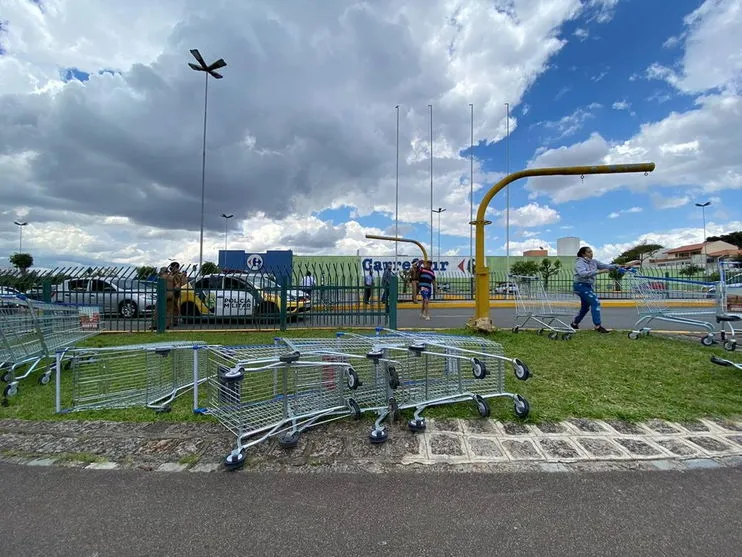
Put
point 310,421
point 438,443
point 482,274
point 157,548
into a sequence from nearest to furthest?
point 157,548 < point 438,443 < point 310,421 < point 482,274

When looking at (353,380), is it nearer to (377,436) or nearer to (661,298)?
(377,436)

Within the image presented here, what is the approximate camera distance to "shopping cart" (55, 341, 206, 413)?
4164mm

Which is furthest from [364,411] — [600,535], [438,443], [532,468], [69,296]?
[69,296]

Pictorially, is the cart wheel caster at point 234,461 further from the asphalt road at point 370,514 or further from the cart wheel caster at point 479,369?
the cart wheel caster at point 479,369

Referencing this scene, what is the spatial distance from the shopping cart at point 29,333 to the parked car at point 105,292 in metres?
3.92

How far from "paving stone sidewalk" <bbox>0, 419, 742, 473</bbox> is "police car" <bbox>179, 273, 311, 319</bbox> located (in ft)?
20.8

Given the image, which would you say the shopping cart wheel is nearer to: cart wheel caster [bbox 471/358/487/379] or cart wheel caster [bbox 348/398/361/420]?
cart wheel caster [bbox 348/398/361/420]

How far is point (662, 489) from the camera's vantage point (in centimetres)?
262

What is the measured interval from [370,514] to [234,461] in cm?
116

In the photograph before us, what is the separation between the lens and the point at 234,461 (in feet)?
9.66

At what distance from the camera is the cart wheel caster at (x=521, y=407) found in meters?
3.69

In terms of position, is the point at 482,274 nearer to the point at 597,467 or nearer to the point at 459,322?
the point at 459,322

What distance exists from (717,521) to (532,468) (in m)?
1.03

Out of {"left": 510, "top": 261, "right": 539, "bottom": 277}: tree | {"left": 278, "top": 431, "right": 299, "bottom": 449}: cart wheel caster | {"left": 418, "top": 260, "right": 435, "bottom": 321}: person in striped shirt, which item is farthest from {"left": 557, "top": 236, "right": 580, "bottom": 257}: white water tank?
{"left": 278, "top": 431, "right": 299, "bottom": 449}: cart wheel caster
